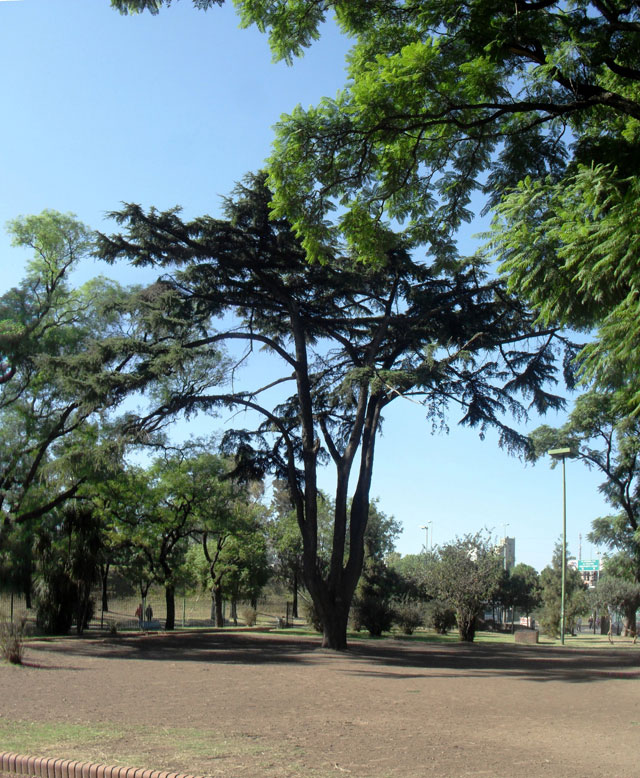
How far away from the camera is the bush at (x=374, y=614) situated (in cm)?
3136

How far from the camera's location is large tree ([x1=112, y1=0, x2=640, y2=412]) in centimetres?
555

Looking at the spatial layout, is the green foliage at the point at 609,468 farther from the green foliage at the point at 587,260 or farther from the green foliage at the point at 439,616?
the green foliage at the point at 587,260

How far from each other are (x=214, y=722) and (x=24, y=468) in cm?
2031

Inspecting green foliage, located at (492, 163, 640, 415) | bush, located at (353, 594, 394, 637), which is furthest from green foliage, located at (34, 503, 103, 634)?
green foliage, located at (492, 163, 640, 415)

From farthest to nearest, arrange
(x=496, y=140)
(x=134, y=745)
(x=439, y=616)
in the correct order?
(x=439, y=616), (x=496, y=140), (x=134, y=745)

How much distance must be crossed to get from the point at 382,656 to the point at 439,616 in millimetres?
15012

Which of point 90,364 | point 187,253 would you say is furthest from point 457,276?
point 90,364

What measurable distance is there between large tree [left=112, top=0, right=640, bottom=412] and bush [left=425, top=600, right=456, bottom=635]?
27.2 meters

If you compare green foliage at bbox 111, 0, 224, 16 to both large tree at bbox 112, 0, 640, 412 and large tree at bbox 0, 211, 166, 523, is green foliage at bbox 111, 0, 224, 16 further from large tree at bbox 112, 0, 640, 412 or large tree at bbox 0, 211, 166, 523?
large tree at bbox 0, 211, 166, 523

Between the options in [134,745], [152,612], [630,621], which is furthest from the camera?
[630,621]

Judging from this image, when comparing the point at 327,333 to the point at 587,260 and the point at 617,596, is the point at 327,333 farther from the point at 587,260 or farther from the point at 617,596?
the point at 617,596

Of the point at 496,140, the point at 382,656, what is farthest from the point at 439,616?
the point at 496,140

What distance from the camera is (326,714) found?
30.7 ft

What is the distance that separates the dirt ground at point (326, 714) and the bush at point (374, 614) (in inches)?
464
